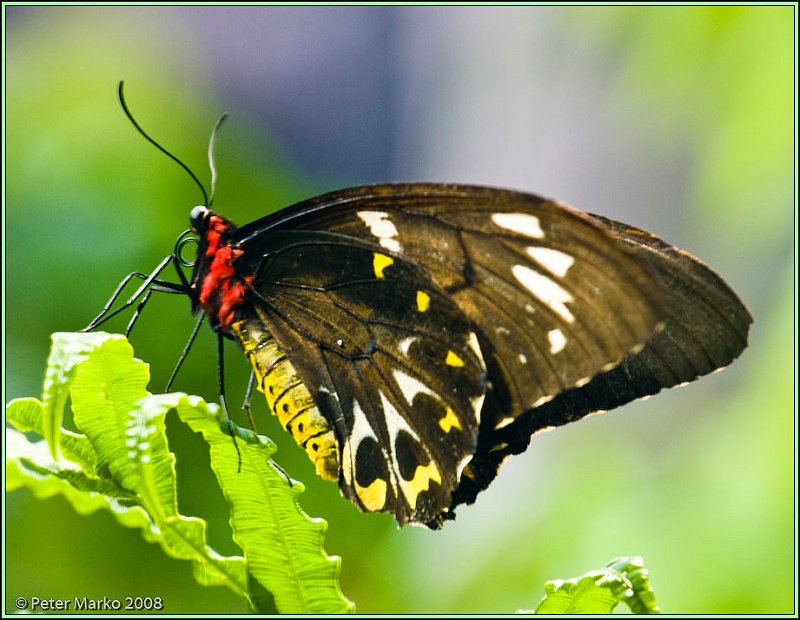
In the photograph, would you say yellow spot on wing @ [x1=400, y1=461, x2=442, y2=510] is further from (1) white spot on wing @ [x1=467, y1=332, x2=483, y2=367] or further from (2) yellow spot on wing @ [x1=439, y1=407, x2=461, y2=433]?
(1) white spot on wing @ [x1=467, y1=332, x2=483, y2=367]

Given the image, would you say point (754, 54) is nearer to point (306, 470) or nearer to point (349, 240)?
point (349, 240)

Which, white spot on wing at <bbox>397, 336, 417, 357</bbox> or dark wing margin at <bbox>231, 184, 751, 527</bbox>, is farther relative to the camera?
white spot on wing at <bbox>397, 336, 417, 357</bbox>

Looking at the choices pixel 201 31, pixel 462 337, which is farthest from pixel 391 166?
pixel 462 337

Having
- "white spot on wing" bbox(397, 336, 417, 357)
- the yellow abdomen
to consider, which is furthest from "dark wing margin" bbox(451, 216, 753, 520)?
the yellow abdomen

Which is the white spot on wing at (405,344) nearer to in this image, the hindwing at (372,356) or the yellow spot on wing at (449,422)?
the hindwing at (372,356)

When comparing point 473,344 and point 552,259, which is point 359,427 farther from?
point 552,259

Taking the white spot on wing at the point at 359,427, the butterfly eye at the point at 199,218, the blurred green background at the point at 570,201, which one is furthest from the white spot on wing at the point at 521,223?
the blurred green background at the point at 570,201
